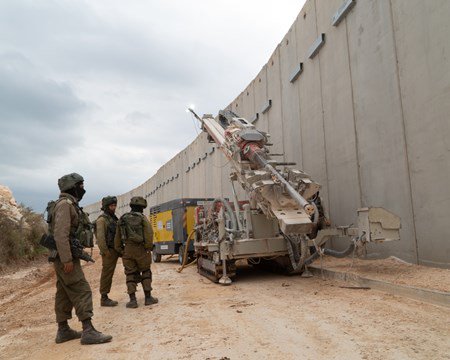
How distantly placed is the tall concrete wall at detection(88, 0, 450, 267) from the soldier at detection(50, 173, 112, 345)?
5493 millimetres

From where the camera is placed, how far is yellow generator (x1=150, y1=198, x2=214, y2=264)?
1191 centimetres

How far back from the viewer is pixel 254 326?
4285mm

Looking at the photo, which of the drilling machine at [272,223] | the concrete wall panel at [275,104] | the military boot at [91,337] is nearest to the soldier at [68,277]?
the military boot at [91,337]

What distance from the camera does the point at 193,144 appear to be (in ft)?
88.9

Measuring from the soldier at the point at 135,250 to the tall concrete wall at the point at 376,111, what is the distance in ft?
15.9

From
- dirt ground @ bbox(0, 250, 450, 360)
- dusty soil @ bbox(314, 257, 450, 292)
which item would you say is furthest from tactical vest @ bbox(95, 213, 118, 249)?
dusty soil @ bbox(314, 257, 450, 292)

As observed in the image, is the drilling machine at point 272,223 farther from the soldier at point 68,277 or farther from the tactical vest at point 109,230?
the soldier at point 68,277

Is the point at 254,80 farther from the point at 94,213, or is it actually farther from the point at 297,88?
the point at 94,213

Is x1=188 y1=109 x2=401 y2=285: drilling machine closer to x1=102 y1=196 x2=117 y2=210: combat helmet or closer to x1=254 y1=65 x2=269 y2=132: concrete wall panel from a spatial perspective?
x1=102 y1=196 x2=117 y2=210: combat helmet

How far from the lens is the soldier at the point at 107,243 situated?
20.5ft

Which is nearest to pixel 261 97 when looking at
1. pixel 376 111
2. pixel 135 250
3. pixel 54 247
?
pixel 376 111

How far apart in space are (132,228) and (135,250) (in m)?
0.35

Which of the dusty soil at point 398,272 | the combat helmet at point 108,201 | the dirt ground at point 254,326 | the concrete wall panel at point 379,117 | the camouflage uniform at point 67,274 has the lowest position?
the dirt ground at point 254,326

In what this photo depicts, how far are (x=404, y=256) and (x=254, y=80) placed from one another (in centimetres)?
1120
